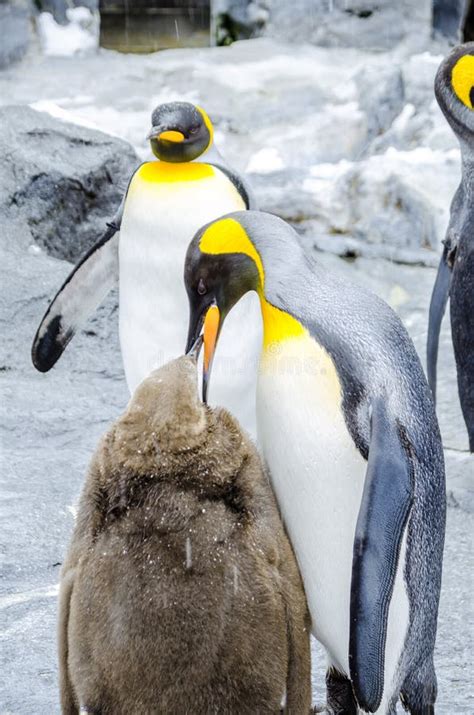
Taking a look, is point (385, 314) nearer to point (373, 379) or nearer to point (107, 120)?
point (373, 379)

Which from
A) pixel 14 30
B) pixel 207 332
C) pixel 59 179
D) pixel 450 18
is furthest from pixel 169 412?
pixel 450 18

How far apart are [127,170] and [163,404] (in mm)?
4286

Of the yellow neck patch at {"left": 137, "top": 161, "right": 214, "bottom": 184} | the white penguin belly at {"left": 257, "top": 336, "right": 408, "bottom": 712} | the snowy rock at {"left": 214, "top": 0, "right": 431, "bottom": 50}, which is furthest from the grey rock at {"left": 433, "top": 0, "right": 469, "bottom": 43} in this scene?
the white penguin belly at {"left": 257, "top": 336, "right": 408, "bottom": 712}

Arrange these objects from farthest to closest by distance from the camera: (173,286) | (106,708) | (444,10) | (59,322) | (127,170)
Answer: (444,10), (127,170), (59,322), (173,286), (106,708)

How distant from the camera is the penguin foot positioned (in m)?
A: 2.67

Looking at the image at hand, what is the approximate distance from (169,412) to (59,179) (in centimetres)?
405

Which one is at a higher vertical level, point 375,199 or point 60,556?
point 60,556

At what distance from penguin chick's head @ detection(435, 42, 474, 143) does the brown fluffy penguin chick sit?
2.76 meters

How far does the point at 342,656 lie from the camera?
2510 mm

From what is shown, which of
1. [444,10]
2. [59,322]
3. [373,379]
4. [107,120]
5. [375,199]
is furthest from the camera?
[444,10]

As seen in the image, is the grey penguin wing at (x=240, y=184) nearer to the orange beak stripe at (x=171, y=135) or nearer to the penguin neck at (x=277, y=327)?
the orange beak stripe at (x=171, y=135)

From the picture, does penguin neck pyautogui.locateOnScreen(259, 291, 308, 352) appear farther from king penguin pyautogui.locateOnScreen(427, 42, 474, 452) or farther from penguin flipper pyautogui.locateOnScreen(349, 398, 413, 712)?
king penguin pyautogui.locateOnScreen(427, 42, 474, 452)

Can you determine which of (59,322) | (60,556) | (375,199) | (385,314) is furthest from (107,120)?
(385,314)

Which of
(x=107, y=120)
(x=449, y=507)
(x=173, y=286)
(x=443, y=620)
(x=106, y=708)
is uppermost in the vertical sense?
(x=106, y=708)
